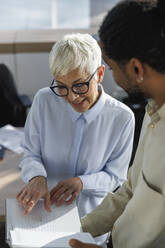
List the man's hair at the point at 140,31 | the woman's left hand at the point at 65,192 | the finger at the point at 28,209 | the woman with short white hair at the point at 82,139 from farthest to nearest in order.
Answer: the woman with short white hair at the point at 82,139 → the woman's left hand at the point at 65,192 → the finger at the point at 28,209 → the man's hair at the point at 140,31

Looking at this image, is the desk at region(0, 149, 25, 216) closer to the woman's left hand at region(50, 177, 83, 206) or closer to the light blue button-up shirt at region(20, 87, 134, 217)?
the light blue button-up shirt at region(20, 87, 134, 217)

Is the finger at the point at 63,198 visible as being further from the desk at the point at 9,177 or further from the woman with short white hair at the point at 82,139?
the desk at the point at 9,177

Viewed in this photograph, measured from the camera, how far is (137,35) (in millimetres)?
1000

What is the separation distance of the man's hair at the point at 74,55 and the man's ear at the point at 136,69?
57 centimetres

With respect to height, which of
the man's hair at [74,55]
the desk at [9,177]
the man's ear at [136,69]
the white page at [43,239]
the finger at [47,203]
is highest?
the man's ear at [136,69]

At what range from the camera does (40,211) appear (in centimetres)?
154

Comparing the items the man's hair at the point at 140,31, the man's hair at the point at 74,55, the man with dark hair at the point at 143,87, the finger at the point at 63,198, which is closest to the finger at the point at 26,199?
the finger at the point at 63,198

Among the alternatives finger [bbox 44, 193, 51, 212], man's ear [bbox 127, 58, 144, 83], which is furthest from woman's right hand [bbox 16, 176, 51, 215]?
man's ear [bbox 127, 58, 144, 83]

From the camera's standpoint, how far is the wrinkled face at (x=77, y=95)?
5.39 ft

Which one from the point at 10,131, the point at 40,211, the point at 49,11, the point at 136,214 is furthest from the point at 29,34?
the point at 49,11

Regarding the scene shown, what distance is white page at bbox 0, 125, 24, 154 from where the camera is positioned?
2.21 m

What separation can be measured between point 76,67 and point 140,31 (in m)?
0.65

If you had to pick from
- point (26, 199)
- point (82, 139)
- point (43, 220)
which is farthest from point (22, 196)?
→ point (82, 139)

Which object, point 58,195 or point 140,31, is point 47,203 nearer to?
point 58,195
